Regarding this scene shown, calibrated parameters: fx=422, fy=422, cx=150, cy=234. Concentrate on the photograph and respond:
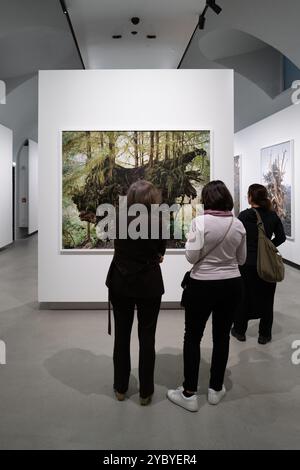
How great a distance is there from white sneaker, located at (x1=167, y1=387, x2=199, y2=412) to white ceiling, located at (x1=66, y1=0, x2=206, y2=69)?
5.70 meters

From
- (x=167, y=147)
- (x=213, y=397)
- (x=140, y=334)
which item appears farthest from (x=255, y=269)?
(x=167, y=147)

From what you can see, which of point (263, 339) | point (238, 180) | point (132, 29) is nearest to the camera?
point (263, 339)

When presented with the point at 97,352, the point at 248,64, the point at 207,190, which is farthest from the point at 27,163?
the point at 207,190

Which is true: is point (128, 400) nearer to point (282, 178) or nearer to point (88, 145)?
point (88, 145)

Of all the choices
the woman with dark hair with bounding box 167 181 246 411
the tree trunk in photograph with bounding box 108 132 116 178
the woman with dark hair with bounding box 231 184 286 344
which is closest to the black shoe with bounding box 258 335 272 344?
the woman with dark hair with bounding box 231 184 286 344

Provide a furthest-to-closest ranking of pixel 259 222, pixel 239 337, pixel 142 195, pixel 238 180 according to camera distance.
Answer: pixel 238 180 < pixel 239 337 < pixel 259 222 < pixel 142 195

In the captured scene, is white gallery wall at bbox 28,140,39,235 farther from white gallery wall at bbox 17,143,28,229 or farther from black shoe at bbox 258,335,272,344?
black shoe at bbox 258,335,272,344

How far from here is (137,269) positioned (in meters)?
3.66

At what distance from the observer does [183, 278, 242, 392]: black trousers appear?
3607 mm

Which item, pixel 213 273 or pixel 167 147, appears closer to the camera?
pixel 213 273

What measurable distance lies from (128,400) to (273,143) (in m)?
10.2

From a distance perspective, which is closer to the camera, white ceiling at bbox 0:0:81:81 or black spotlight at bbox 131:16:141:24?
black spotlight at bbox 131:16:141:24
